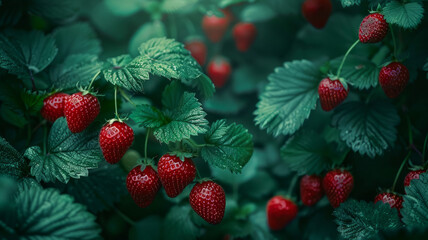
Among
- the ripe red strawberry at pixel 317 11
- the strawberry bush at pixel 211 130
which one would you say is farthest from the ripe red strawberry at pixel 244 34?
the ripe red strawberry at pixel 317 11

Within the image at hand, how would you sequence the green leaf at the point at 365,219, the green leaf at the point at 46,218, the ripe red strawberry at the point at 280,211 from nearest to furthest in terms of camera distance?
the green leaf at the point at 46,218
the green leaf at the point at 365,219
the ripe red strawberry at the point at 280,211

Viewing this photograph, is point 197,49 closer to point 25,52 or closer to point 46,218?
point 25,52

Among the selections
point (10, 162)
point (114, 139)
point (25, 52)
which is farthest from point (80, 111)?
point (25, 52)

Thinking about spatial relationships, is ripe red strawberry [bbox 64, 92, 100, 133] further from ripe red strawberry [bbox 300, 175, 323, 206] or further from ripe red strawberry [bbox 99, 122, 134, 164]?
ripe red strawberry [bbox 300, 175, 323, 206]

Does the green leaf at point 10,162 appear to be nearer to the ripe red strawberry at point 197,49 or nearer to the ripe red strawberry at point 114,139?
the ripe red strawberry at point 114,139

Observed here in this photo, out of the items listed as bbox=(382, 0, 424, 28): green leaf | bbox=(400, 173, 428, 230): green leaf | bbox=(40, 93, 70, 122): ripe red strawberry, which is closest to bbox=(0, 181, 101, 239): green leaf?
bbox=(40, 93, 70, 122): ripe red strawberry

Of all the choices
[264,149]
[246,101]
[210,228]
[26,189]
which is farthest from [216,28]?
[26,189]
